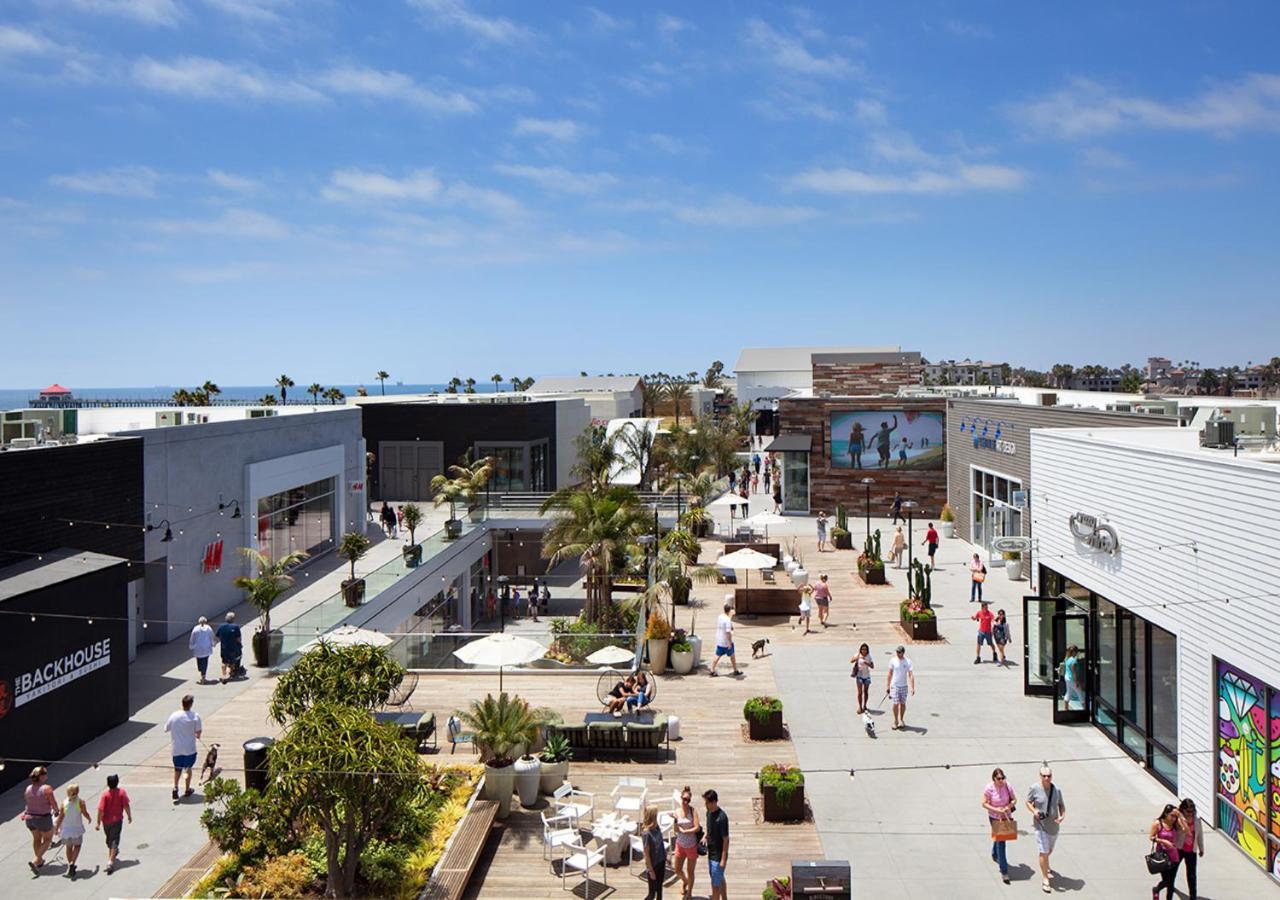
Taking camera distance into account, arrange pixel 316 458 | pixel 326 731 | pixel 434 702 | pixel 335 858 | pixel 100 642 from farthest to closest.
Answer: pixel 316 458 < pixel 434 702 < pixel 100 642 < pixel 335 858 < pixel 326 731

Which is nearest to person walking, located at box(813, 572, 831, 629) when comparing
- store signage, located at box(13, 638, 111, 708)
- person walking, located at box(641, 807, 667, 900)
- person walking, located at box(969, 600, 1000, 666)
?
person walking, located at box(969, 600, 1000, 666)

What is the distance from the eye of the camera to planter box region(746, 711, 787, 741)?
16.6 meters

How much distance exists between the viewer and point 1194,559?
13680mm

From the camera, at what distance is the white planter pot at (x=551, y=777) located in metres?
14.5

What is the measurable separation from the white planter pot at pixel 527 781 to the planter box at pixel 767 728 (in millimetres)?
4136

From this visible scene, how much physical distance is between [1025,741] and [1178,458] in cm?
554

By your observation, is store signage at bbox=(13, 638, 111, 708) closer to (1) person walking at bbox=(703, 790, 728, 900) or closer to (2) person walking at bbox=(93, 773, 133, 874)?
(2) person walking at bbox=(93, 773, 133, 874)

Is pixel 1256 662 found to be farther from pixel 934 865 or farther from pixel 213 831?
pixel 213 831

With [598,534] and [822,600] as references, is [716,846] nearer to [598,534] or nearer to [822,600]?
[598,534]

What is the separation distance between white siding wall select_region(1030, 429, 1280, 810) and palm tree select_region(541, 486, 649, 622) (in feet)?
36.8

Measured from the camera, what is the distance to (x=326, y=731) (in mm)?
9672

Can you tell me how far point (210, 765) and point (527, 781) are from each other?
15.8 feet

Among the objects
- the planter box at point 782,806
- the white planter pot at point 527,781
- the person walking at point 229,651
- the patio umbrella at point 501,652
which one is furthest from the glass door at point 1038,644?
the person walking at point 229,651

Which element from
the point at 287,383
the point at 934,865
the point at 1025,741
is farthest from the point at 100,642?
the point at 287,383
